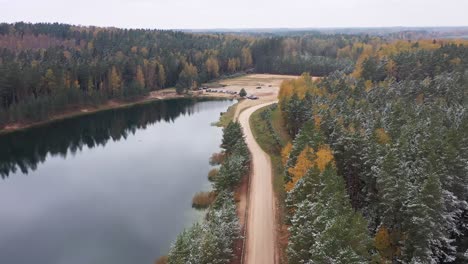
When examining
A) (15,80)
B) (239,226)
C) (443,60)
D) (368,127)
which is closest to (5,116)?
(15,80)

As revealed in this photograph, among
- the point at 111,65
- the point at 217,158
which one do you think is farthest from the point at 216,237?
the point at 111,65

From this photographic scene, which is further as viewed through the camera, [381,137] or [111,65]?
[111,65]

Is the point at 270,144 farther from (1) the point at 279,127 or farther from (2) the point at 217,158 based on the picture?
(1) the point at 279,127

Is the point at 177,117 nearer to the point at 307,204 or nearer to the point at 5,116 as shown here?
the point at 5,116

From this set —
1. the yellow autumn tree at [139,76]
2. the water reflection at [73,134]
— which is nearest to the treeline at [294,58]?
the water reflection at [73,134]

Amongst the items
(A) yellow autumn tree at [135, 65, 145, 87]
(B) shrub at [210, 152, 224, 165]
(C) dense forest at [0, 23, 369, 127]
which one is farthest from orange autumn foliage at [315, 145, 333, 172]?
(A) yellow autumn tree at [135, 65, 145, 87]

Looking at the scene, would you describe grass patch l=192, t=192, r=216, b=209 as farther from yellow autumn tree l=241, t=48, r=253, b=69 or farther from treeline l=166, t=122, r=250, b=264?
yellow autumn tree l=241, t=48, r=253, b=69
